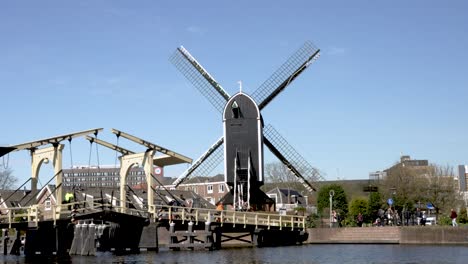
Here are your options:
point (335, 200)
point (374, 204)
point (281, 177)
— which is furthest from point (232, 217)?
point (281, 177)

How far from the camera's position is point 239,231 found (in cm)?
4362

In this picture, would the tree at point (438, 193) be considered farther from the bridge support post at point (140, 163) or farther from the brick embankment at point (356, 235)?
the bridge support post at point (140, 163)

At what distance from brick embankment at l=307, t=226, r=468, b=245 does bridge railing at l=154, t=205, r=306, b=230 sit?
5.25 ft

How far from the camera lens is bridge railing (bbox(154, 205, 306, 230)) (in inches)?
1563

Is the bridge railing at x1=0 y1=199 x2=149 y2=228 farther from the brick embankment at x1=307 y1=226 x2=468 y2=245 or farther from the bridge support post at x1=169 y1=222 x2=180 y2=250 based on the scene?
the brick embankment at x1=307 y1=226 x2=468 y2=245

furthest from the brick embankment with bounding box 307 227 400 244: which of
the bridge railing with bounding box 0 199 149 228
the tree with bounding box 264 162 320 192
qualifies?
the tree with bounding box 264 162 320 192

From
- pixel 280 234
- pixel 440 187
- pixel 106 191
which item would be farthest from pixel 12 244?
pixel 440 187

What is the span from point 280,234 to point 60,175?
55.8 ft

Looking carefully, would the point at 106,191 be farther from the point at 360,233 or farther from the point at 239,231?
the point at 360,233

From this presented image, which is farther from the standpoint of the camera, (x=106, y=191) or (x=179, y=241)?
(x=106, y=191)

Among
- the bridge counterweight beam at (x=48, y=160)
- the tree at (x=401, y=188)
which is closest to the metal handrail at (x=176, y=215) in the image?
the bridge counterweight beam at (x=48, y=160)

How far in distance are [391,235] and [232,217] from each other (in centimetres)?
1004

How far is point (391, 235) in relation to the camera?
41.6 m

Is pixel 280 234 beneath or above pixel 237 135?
beneath
